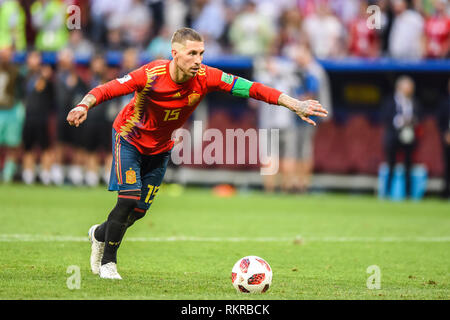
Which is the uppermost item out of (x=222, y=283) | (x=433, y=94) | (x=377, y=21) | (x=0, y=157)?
(x=377, y=21)

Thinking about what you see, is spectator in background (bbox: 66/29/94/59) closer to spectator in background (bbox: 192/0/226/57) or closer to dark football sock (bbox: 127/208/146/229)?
spectator in background (bbox: 192/0/226/57)

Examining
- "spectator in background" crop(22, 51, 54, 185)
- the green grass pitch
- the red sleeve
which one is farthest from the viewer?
"spectator in background" crop(22, 51, 54, 185)

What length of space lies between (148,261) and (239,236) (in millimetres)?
2821

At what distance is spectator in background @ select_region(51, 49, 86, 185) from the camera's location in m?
19.4

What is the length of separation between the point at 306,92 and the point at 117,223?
37.4 ft

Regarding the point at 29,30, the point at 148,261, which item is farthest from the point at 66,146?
the point at 148,261

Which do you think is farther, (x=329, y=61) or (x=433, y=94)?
(x=433, y=94)

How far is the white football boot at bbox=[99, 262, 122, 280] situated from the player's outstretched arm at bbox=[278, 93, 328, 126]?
7.01 ft

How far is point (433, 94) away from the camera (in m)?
21.3

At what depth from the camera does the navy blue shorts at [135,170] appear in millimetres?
7727

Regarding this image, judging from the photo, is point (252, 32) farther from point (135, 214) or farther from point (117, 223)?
point (117, 223)

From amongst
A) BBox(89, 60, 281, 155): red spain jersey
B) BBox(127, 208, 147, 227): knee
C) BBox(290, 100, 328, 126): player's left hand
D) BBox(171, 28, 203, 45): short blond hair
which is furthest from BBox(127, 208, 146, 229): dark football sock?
BBox(290, 100, 328, 126): player's left hand

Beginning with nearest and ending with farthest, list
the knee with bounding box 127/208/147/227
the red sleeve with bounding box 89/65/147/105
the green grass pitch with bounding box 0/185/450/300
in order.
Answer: the green grass pitch with bounding box 0/185/450/300 < the red sleeve with bounding box 89/65/147/105 < the knee with bounding box 127/208/147/227

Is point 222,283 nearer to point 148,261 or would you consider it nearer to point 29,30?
point 148,261
